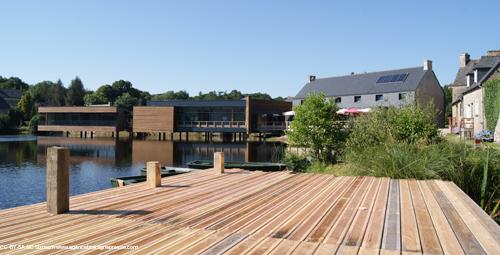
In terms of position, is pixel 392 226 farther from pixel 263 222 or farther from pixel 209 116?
pixel 209 116

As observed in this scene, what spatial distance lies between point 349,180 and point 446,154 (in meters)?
2.15

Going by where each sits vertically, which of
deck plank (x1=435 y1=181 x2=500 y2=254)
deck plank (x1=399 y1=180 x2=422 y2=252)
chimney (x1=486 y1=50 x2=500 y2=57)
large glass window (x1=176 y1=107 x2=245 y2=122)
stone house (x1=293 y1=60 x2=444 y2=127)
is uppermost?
chimney (x1=486 y1=50 x2=500 y2=57)

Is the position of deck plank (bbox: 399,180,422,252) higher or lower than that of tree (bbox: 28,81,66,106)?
lower

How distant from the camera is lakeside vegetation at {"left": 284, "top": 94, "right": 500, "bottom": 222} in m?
6.31

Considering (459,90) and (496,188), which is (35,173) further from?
(459,90)

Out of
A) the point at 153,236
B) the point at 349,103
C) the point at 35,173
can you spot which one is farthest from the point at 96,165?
the point at 349,103

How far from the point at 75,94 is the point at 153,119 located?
4052 centimetres

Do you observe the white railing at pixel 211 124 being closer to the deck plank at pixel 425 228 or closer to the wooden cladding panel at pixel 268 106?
the wooden cladding panel at pixel 268 106

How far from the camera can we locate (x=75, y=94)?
72.1m

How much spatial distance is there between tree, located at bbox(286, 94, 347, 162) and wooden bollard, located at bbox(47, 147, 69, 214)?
9736mm

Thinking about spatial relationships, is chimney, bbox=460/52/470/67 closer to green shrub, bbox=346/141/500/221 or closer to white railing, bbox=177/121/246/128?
white railing, bbox=177/121/246/128

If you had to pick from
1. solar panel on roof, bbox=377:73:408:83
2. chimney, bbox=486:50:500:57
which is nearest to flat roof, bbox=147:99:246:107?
solar panel on roof, bbox=377:73:408:83

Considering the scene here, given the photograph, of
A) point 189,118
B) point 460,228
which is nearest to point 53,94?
point 189,118

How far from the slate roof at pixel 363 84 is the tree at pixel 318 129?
53.5 ft
